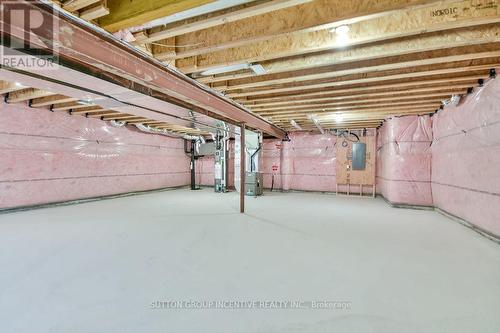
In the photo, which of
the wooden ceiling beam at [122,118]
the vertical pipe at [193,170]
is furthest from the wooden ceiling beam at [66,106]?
the vertical pipe at [193,170]

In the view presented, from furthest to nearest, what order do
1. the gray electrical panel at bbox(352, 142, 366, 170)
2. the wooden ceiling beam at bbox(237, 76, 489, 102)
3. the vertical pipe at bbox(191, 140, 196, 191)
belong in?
the vertical pipe at bbox(191, 140, 196, 191)
the gray electrical panel at bbox(352, 142, 366, 170)
the wooden ceiling beam at bbox(237, 76, 489, 102)

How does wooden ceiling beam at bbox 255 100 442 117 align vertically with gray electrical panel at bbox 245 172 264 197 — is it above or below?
above

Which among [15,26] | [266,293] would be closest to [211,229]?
[266,293]

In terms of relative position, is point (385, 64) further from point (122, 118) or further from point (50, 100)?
point (122, 118)

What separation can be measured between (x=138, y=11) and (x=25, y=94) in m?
3.80

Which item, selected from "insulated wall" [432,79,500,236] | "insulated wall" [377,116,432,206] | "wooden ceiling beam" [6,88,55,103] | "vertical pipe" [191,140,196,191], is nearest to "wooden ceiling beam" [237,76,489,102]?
"insulated wall" [432,79,500,236]

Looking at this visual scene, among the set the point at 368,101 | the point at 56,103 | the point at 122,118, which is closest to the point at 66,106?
the point at 56,103

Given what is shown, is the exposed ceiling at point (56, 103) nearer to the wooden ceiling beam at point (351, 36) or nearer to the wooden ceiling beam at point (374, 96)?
the wooden ceiling beam at point (351, 36)

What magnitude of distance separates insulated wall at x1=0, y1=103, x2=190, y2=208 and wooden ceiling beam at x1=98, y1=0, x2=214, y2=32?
430 cm

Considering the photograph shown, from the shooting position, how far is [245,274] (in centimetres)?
206

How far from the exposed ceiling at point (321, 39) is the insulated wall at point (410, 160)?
4.90 ft

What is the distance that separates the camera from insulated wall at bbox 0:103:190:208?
4.57m

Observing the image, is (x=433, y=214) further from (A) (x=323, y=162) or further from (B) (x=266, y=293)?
(B) (x=266, y=293)

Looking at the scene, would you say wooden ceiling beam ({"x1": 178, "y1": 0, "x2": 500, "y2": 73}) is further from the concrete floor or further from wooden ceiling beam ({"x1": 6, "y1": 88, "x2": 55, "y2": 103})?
wooden ceiling beam ({"x1": 6, "y1": 88, "x2": 55, "y2": 103})
